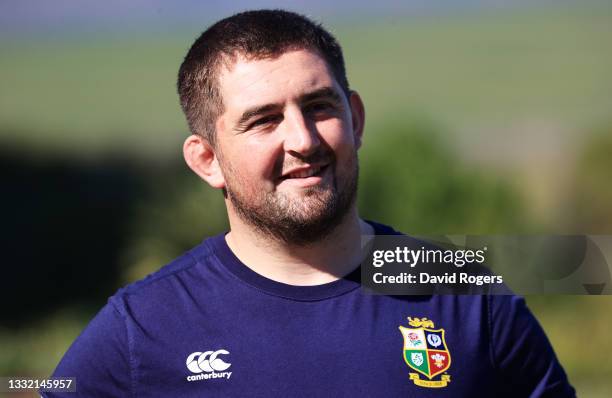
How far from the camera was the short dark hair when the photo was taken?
288 centimetres

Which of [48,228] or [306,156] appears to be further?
[48,228]

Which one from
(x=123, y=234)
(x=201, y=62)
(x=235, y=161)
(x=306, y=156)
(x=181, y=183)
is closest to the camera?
(x=306, y=156)

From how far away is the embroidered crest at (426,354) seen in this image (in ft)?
8.82

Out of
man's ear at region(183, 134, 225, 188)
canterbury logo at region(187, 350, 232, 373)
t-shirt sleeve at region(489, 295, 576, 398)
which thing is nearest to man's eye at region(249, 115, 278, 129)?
man's ear at region(183, 134, 225, 188)

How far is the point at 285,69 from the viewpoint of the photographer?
2785mm

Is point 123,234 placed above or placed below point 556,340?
above

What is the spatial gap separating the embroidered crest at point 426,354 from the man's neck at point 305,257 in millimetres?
309

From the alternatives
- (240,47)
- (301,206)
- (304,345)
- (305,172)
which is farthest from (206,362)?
(240,47)

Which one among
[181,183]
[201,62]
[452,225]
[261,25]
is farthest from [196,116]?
[452,225]

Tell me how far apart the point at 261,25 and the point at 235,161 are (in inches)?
19.1

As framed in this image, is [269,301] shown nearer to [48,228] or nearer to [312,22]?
[312,22]

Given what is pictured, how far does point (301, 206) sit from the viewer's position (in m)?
2.73

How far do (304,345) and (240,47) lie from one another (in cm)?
103

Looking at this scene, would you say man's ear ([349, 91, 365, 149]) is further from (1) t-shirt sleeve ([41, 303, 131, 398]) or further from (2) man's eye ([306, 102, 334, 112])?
(1) t-shirt sleeve ([41, 303, 131, 398])
